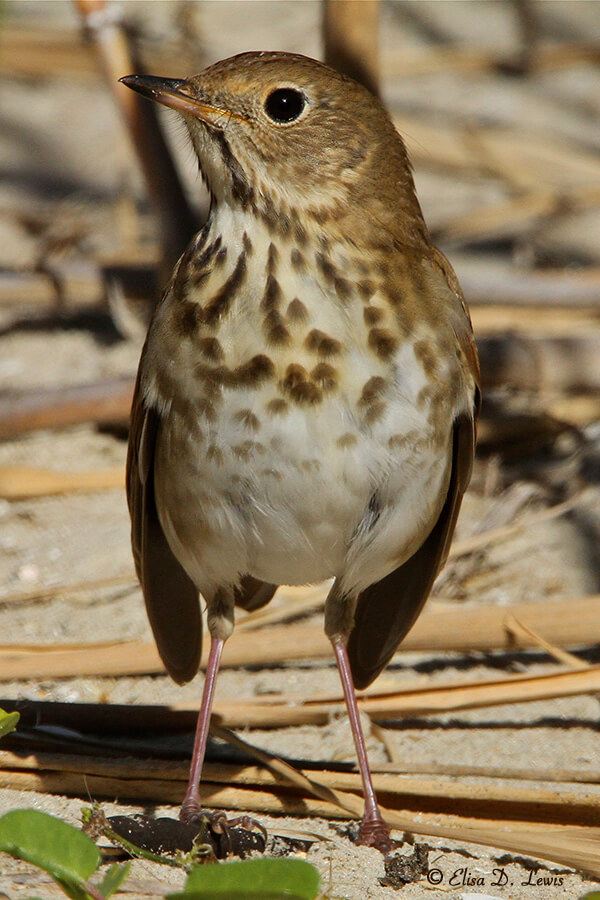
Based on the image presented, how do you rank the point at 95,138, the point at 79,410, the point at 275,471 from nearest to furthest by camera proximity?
the point at 275,471, the point at 79,410, the point at 95,138

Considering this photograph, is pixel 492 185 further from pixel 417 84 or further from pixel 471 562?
pixel 471 562

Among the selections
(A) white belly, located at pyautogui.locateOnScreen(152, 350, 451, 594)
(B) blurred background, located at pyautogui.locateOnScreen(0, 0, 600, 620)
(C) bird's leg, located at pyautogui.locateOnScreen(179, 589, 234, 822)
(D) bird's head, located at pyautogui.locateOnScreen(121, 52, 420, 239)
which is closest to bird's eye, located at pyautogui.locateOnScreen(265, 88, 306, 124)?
(D) bird's head, located at pyautogui.locateOnScreen(121, 52, 420, 239)

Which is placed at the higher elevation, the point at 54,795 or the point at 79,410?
the point at 54,795

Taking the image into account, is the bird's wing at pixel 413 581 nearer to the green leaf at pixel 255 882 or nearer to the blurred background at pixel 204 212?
the blurred background at pixel 204 212

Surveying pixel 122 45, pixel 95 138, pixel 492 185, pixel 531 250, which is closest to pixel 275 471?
pixel 122 45

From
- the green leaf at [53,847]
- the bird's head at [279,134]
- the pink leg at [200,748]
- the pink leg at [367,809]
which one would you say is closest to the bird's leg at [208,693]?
the pink leg at [200,748]

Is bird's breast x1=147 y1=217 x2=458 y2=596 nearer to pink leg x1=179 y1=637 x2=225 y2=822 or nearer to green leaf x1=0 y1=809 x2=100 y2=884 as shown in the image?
pink leg x1=179 y1=637 x2=225 y2=822
